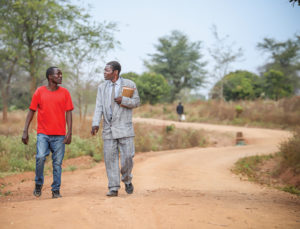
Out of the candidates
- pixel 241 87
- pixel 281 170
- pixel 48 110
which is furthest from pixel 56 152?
pixel 241 87

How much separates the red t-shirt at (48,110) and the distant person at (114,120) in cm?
55

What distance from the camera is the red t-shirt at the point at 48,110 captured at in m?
4.94

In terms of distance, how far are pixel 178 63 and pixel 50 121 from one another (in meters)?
47.3

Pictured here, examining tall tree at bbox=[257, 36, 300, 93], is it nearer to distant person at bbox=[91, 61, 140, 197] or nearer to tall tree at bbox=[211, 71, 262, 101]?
tall tree at bbox=[211, 71, 262, 101]

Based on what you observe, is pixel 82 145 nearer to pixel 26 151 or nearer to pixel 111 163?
pixel 26 151

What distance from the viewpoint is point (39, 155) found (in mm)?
4918

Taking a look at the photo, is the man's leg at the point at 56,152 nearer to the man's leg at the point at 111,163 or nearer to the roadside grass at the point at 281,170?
the man's leg at the point at 111,163

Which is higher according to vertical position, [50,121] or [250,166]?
[50,121]

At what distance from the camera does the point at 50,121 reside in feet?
16.2

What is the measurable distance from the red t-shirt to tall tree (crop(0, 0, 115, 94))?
1073 cm

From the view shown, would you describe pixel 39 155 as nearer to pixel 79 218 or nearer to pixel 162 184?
pixel 79 218

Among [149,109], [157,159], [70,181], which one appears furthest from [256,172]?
[149,109]

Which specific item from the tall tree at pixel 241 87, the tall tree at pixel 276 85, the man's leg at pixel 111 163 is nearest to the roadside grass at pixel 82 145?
the man's leg at pixel 111 163

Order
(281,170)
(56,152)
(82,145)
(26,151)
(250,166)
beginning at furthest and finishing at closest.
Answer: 1. (82,145)
2. (250,166)
3. (281,170)
4. (26,151)
5. (56,152)
